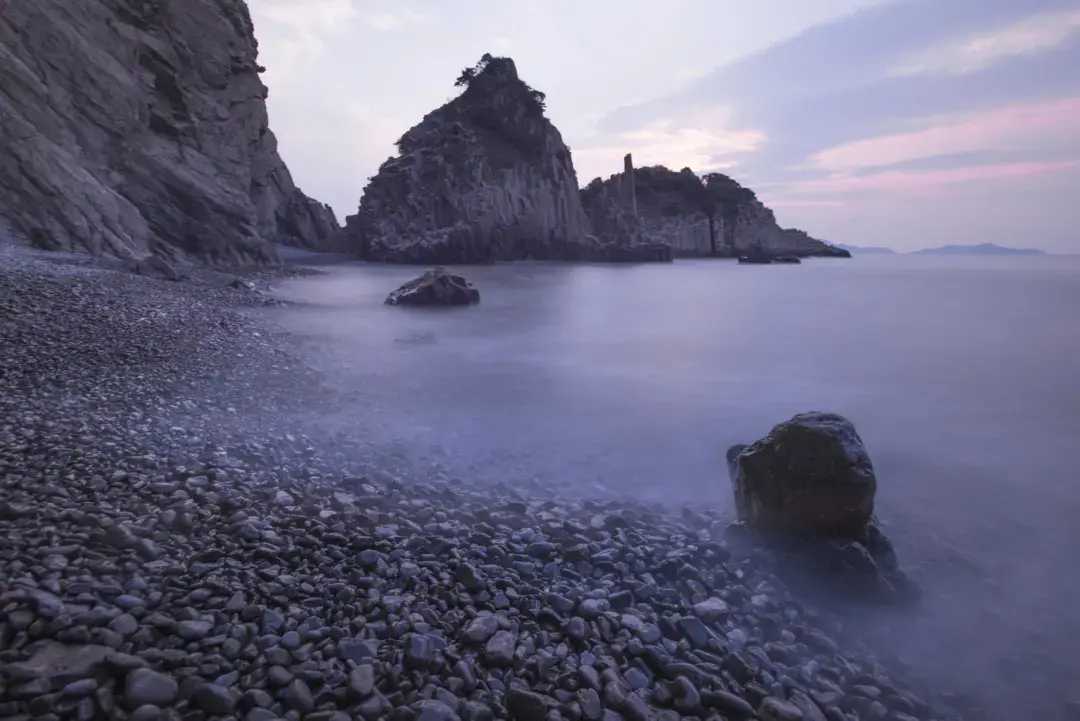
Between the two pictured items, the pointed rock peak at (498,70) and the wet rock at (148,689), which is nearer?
the wet rock at (148,689)

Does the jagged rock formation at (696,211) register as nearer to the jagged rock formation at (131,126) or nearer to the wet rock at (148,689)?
the jagged rock formation at (131,126)

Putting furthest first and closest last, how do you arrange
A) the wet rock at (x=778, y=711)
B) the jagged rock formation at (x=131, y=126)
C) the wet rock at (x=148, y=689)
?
the jagged rock formation at (x=131, y=126), the wet rock at (x=778, y=711), the wet rock at (x=148, y=689)

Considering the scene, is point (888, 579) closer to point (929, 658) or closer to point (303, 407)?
point (929, 658)

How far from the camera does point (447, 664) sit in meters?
2.83

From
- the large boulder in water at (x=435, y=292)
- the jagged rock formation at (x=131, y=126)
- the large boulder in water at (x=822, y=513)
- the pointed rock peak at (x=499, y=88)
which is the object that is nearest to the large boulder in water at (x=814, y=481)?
the large boulder in water at (x=822, y=513)

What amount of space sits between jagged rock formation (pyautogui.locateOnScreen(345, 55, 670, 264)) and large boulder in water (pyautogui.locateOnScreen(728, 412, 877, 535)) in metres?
57.5

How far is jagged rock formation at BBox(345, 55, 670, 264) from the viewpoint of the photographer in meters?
63.6

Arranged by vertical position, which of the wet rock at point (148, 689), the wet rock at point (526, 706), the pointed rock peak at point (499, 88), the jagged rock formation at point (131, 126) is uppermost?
the pointed rock peak at point (499, 88)

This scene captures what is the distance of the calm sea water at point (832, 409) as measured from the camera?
12.5 feet

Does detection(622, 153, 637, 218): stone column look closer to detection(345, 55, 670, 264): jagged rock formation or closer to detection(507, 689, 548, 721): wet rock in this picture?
detection(345, 55, 670, 264): jagged rock formation

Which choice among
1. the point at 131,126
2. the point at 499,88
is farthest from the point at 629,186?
the point at 131,126

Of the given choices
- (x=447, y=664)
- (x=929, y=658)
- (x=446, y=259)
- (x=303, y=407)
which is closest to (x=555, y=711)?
(x=447, y=664)

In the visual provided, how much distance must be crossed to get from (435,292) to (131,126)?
1826cm

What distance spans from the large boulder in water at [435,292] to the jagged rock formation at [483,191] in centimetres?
3875
